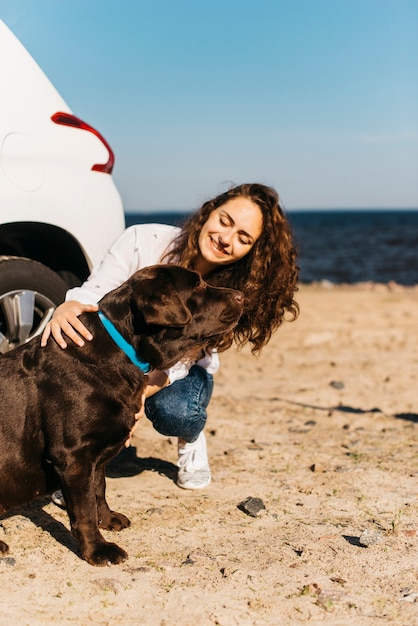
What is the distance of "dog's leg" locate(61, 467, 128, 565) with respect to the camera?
3.14 metres

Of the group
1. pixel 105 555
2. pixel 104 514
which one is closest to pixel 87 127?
pixel 104 514

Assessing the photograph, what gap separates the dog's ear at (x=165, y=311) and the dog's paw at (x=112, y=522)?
111 cm

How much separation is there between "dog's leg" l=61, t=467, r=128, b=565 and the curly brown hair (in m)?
1.42

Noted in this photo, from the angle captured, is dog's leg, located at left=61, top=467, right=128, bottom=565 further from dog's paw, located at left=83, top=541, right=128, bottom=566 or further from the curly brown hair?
the curly brown hair

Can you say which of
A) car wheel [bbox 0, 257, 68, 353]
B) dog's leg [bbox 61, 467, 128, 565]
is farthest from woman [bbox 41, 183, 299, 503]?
dog's leg [bbox 61, 467, 128, 565]

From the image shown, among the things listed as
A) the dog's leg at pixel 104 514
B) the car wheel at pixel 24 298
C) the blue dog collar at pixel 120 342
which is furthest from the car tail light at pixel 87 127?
the dog's leg at pixel 104 514

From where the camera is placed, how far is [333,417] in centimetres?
587

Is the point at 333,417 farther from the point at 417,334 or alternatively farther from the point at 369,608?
the point at 417,334

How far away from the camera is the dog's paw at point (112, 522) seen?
3572mm

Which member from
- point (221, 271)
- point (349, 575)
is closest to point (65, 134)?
point (221, 271)

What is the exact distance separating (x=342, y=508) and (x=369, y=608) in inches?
44.5

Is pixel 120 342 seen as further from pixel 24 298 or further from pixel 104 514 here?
pixel 24 298

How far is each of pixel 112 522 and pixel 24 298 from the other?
57.4 inches

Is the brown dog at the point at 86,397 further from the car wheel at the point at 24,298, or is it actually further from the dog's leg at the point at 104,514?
the car wheel at the point at 24,298
